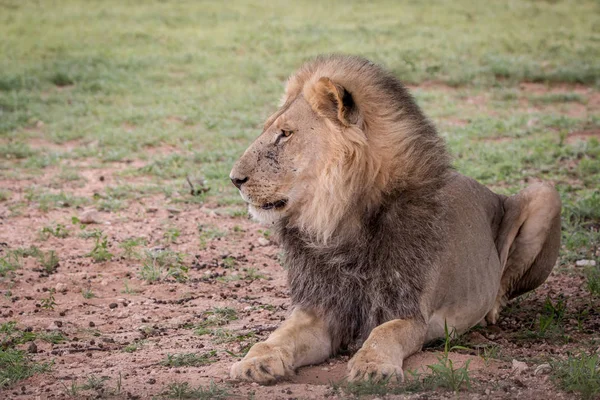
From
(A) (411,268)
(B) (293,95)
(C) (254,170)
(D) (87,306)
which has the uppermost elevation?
(B) (293,95)

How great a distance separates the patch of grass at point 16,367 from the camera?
372cm

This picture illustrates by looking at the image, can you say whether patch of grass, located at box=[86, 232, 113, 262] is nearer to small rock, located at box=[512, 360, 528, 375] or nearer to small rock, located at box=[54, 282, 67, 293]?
small rock, located at box=[54, 282, 67, 293]

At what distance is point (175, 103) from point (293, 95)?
5806 millimetres

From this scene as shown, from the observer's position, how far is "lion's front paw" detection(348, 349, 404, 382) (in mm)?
3541

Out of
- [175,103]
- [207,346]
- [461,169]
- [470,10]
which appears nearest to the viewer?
[207,346]

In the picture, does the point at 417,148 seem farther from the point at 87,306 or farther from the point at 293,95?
the point at 87,306

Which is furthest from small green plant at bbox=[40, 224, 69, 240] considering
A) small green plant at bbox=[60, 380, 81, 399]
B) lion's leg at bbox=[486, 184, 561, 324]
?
lion's leg at bbox=[486, 184, 561, 324]

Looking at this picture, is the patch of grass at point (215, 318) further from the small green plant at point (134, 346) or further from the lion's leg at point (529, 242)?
the lion's leg at point (529, 242)

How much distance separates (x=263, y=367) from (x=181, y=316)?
1.20 m

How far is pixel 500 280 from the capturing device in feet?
16.1

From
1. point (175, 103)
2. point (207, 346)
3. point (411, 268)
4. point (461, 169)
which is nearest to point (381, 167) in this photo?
point (411, 268)

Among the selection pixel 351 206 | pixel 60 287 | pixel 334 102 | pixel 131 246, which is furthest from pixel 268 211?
pixel 131 246

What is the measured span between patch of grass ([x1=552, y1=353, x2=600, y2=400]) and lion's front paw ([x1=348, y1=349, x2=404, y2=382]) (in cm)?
60

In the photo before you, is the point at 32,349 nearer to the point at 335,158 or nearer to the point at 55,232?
the point at 335,158
